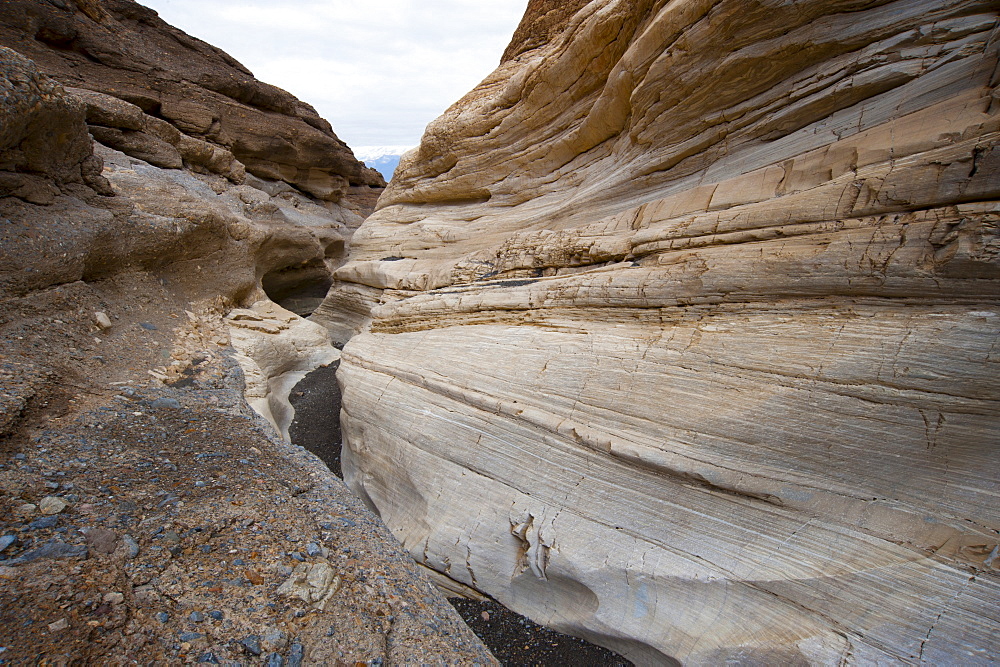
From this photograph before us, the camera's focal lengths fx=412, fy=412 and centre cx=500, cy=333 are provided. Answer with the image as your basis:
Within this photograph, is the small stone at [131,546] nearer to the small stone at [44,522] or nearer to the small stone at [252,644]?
the small stone at [44,522]

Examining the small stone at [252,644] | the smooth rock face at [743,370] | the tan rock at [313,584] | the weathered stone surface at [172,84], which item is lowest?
the small stone at [252,644]

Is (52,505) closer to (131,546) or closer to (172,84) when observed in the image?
(131,546)

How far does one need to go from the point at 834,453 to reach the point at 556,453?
1918 mm

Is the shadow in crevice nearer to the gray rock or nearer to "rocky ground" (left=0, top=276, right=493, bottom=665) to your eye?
"rocky ground" (left=0, top=276, right=493, bottom=665)

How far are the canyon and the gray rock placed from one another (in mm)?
10

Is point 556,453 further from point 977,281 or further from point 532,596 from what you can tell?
point 977,281

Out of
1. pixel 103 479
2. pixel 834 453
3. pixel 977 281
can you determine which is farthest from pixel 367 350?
pixel 977 281

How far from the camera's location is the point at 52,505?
2293mm

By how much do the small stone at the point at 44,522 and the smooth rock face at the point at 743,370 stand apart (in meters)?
2.64

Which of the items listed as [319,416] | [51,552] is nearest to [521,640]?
[51,552]

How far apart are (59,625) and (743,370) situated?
3873 millimetres

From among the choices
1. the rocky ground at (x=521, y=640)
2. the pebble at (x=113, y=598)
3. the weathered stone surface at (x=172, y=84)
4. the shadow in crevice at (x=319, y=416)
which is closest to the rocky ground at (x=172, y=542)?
the pebble at (x=113, y=598)

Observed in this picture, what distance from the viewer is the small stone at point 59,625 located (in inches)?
66.6


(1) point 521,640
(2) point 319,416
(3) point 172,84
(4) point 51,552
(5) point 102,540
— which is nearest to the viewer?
(4) point 51,552
